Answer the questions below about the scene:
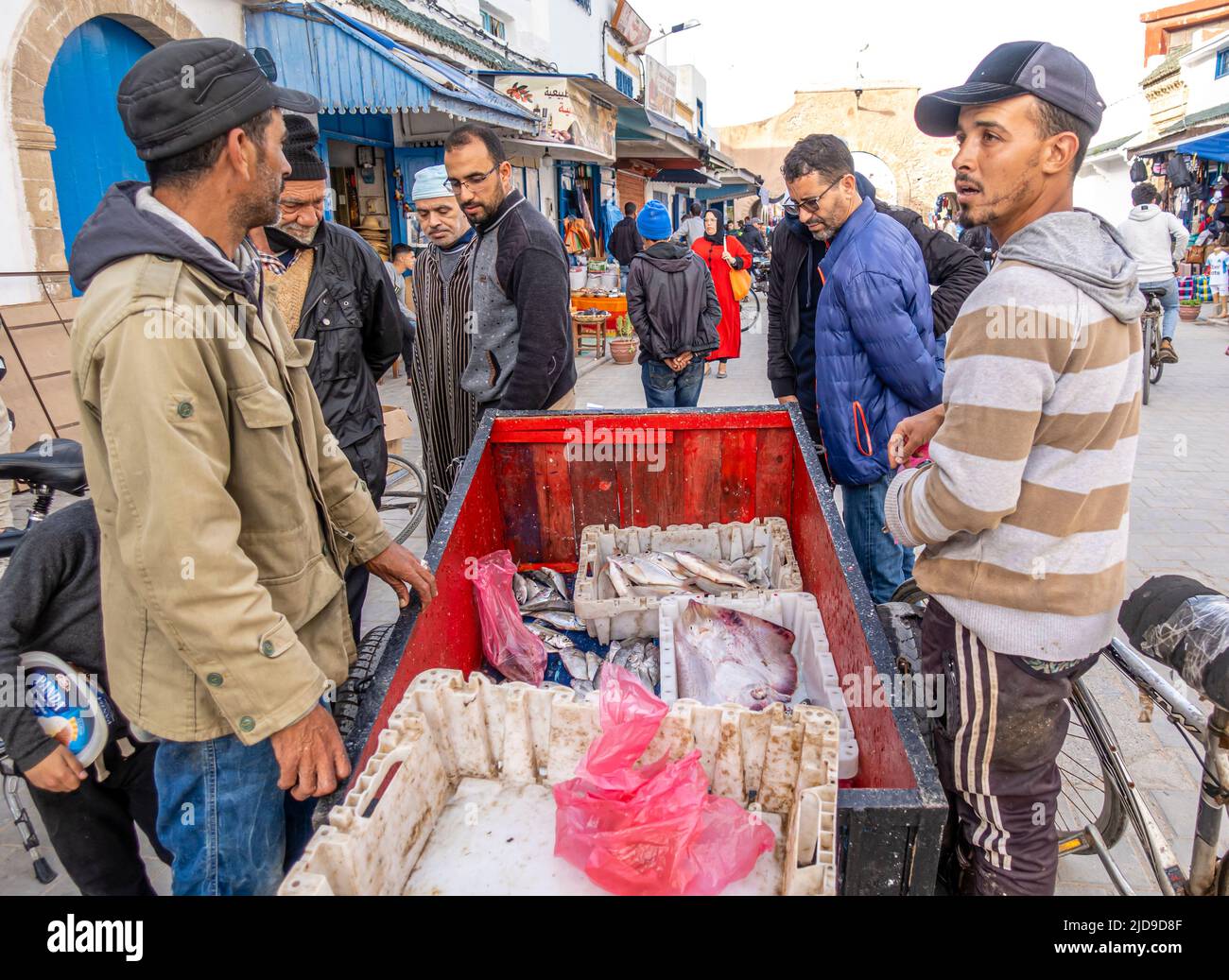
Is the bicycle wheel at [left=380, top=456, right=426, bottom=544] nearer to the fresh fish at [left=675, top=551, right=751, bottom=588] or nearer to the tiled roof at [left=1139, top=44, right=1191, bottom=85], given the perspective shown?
the fresh fish at [left=675, top=551, right=751, bottom=588]

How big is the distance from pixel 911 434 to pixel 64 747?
2.36m

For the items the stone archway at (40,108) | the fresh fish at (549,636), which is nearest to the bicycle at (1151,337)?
the fresh fish at (549,636)

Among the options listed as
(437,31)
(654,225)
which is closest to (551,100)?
(437,31)

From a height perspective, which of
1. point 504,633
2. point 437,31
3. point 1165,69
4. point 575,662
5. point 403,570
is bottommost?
point 575,662

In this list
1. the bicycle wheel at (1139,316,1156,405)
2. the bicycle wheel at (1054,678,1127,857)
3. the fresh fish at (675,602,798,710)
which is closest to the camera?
the bicycle wheel at (1054,678,1127,857)

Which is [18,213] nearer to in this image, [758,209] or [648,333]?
[648,333]

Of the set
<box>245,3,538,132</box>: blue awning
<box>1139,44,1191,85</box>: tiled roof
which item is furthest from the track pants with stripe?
<box>1139,44,1191,85</box>: tiled roof

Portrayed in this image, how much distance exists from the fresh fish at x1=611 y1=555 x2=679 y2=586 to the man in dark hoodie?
3.60 m

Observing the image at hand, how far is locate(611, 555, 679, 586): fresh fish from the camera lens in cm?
342

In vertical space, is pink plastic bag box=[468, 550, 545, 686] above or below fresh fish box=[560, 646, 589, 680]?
above

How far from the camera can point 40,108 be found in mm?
6004

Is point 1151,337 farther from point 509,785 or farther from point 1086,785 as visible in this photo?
point 509,785

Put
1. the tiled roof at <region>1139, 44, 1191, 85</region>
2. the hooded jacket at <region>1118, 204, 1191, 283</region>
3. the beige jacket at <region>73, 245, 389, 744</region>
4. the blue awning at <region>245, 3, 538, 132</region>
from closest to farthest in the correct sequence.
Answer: the beige jacket at <region>73, 245, 389, 744</region> < the blue awning at <region>245, 3, 538, 132</region> < the hooded jacket at <region>1118, 204, 1191, 283</region> < the tiled roof at <region>1139, 44, 1191, 85</region>

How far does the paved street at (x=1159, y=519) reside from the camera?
116 inches
